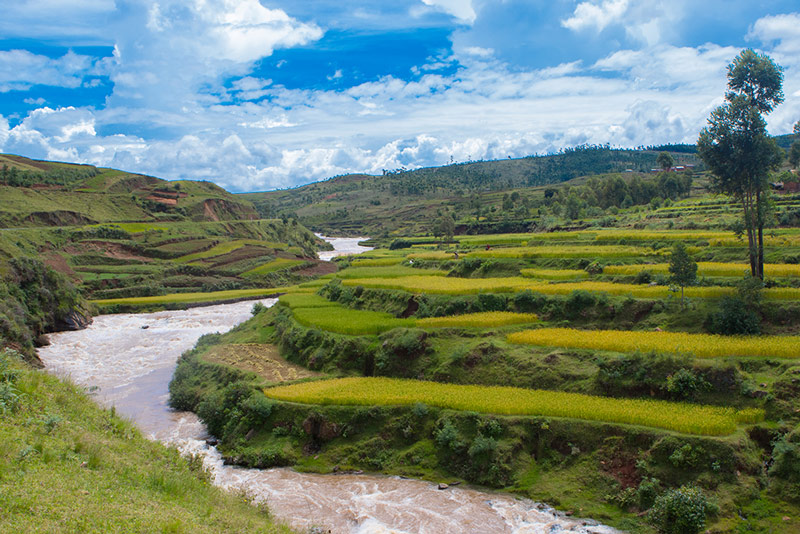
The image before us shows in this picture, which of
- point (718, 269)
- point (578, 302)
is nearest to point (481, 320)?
point (578, 302)

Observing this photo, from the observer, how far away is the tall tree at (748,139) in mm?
24812

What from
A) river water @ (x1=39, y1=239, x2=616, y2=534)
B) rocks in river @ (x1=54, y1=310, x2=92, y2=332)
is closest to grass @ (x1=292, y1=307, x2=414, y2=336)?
river water @ (x1=39, y1=239, x2=616, y2=534)

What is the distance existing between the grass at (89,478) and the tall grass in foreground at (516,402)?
8540 mm

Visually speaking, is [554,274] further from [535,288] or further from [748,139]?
[748,139]

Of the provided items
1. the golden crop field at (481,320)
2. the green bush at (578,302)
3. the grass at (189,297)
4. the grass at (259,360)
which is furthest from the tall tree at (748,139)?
the grass at (189,297)

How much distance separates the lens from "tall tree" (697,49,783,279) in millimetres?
24812

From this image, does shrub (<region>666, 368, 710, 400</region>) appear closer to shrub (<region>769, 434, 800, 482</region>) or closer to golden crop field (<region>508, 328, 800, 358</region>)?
golden crop field (<region>508, 328, 800, 358</region>)

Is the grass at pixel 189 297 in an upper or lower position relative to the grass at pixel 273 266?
lower

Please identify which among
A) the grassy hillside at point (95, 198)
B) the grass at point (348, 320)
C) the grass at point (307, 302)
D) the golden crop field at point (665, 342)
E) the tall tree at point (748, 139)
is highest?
the grassy hillside at point (95, 198)

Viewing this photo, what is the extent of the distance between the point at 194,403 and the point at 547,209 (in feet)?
247

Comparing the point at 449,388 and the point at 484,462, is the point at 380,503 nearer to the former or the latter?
the point at 484,462

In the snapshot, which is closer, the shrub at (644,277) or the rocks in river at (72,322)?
the shrub at (644,277)

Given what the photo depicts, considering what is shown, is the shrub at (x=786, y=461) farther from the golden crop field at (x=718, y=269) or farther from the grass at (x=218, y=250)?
the grass at (x=218, y=250)

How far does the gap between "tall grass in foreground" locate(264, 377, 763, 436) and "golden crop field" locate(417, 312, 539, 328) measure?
4.37 m
